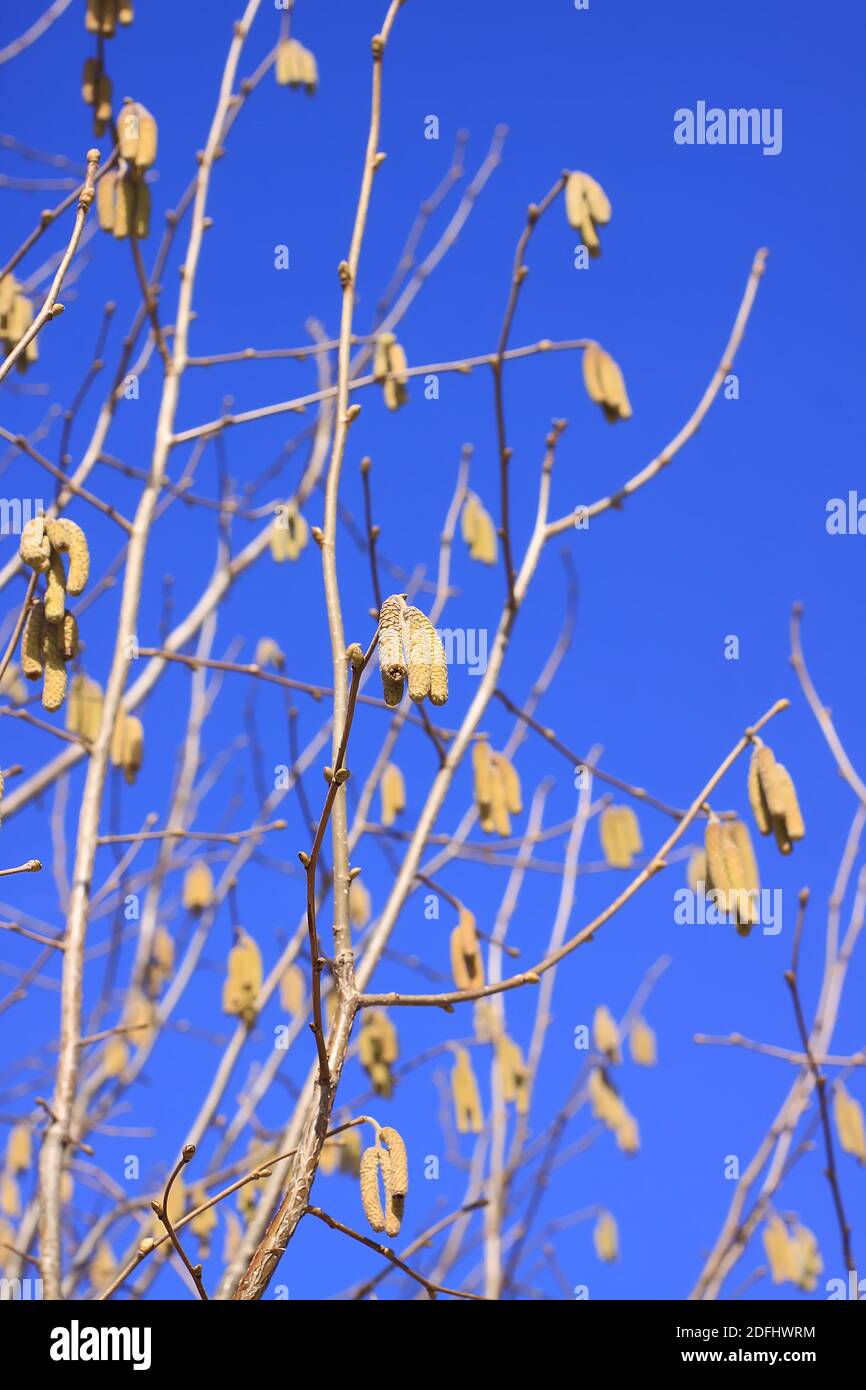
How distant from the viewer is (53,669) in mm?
1882

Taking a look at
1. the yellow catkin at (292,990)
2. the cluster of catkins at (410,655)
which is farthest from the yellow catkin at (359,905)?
the cluster of catkins at (410,655)

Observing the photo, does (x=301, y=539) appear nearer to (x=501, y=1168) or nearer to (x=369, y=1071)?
(x=369, y=1071)

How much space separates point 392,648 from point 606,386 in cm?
172

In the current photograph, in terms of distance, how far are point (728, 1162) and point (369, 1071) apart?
119 centimetres

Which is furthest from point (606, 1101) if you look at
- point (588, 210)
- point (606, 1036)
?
point (588, 210)

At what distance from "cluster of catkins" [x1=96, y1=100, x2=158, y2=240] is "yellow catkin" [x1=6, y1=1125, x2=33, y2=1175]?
2468 millimetres

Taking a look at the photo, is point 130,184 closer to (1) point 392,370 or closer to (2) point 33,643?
(1) point 392,370

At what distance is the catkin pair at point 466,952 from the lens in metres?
2.56

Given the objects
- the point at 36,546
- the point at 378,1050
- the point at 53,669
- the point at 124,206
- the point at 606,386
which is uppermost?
the point at 124,206

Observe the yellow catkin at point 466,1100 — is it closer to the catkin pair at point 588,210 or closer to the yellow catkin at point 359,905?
the yellow catkin at point 359,905

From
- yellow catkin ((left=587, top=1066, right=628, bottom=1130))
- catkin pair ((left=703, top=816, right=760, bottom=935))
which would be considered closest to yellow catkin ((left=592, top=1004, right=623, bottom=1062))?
yellow catkin ((left=587, top=1066, right=628, bottom=1130))

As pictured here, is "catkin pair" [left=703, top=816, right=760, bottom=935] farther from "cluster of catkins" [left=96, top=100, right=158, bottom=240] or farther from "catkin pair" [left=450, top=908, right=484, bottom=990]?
"cluster of catkins" [left=96, top=100, right=158, bottom=240]

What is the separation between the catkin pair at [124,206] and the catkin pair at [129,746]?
0.99 meters
